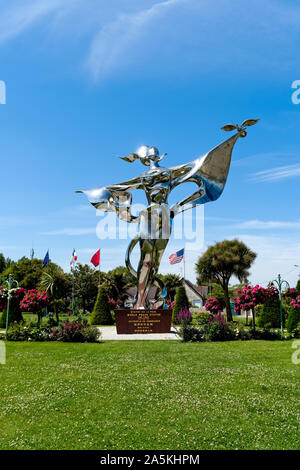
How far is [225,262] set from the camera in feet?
89.0

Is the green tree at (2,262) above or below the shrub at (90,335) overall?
above

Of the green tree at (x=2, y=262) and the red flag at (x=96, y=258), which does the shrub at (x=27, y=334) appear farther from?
the green tree at (x=2, y=262)

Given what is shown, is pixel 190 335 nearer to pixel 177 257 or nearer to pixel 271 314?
pixel 271 314

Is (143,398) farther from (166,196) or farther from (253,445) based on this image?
(166,196)

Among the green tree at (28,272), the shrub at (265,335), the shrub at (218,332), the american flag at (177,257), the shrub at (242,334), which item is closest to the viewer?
the shrub at (218,332)

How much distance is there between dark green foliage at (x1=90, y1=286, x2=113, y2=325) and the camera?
23.0 metres

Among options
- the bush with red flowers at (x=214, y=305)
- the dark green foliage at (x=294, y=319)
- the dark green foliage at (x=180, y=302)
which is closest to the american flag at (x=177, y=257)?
the dark green foliage at (x=180, y=302)

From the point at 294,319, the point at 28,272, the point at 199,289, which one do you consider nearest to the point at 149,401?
the point at 294,319

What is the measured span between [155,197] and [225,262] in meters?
13.1

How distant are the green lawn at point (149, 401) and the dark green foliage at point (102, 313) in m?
Result: 13.4

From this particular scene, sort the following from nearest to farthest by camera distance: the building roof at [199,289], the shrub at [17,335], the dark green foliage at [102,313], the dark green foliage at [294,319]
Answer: the shrub at [17,335] → the dark green foliage at [294,319] → the dark green foliage at [102,313] → the building roof at [199,289]

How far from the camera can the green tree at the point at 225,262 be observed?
89.2ft

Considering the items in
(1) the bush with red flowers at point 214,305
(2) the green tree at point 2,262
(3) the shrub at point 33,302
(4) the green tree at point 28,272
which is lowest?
(1) the bush with red flowers at point 214,305

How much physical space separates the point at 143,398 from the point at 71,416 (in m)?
1.29
